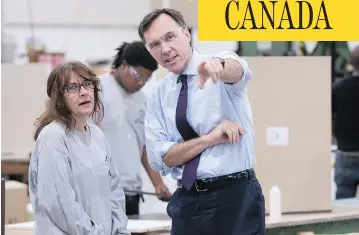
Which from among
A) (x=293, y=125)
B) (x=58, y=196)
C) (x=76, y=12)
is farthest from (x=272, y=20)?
(x=76, y=12)

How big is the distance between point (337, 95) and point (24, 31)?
6.60 meters

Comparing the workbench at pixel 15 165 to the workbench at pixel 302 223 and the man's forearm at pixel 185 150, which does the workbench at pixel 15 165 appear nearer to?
the workbench at pixel 302 223

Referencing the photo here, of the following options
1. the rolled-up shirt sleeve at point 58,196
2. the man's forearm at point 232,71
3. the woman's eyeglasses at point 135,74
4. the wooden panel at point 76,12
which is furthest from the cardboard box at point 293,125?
the wooden panel at point 76,12

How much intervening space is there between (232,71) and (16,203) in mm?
3017

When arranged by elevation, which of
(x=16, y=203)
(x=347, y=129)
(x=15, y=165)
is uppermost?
(x=347, y=129)

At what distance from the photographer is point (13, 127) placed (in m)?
6.70

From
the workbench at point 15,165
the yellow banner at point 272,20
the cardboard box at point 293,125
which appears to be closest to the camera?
the yellow banner at point 272,20

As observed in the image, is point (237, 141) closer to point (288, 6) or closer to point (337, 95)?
point (288, 6)

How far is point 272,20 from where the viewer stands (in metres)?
3.10

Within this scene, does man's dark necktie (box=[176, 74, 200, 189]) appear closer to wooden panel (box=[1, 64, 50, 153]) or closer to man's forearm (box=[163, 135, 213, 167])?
man's forearm (box=[163, 135, 213, 167])

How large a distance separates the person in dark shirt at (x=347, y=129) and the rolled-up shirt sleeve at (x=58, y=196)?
9.05ft

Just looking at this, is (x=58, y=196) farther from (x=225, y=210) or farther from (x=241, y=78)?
(x=241, y=78)

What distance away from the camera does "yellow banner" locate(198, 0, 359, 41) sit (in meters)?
3.08

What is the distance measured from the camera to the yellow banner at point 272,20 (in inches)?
121
